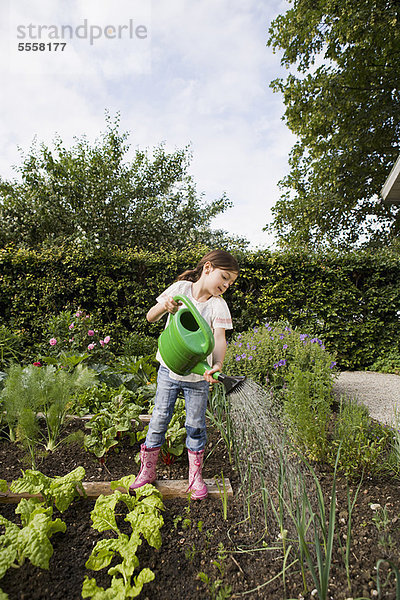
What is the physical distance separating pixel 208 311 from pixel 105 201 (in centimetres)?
1021

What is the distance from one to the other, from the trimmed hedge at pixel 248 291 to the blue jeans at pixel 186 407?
335 centimetres

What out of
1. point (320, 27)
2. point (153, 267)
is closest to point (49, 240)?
point (153, 267)

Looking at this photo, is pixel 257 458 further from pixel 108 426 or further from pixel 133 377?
pixel 133 377

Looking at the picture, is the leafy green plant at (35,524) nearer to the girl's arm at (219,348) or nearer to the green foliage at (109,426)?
the green foliage at (109,426)

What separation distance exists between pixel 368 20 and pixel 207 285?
32.3ft

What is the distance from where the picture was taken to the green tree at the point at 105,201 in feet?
Answer: 35.0

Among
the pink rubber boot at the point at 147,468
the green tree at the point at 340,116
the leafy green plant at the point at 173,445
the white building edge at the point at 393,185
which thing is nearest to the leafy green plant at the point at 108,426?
the leafy green plant at the point at 173,445

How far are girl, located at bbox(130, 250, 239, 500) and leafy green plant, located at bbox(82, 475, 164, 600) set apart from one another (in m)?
0.22

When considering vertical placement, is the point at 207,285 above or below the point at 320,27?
below

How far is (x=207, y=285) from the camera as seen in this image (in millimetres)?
1859

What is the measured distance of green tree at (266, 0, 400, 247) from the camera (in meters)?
8.72

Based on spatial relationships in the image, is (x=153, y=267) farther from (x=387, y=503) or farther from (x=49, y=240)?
(x=49, y=240)

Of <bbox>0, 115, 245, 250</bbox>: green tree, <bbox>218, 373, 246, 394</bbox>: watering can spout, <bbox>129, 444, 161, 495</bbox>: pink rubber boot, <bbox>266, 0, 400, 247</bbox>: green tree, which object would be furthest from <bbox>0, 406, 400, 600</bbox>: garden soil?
<bbox>266, 0, 400, 247</bbox>: green tree

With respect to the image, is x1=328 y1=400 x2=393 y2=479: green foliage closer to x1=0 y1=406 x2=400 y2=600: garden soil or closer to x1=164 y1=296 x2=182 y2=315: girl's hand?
x1=0 y1=406 x2=400 y2=600: garden soil
